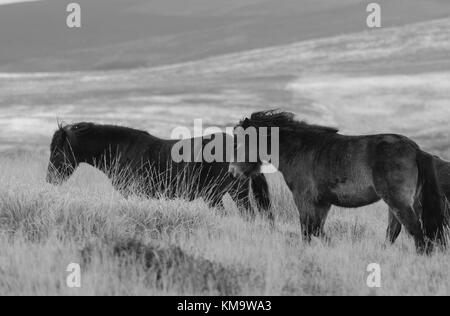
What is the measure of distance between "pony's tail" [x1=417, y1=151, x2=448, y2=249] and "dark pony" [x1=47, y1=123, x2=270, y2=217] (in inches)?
113

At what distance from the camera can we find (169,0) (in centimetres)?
9094

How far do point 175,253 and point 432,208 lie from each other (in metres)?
3.08

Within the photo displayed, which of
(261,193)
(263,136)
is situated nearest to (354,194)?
(263,136)

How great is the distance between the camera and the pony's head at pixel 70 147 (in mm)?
11516

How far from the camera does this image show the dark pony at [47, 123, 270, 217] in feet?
36.2

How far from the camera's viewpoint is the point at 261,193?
11.0 m

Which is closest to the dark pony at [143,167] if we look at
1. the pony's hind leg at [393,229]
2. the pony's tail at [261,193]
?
the pony's tail at [261,193]

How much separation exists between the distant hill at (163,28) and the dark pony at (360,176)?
64588 mm

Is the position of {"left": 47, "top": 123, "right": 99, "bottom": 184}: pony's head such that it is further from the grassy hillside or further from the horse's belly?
the grassy hillside

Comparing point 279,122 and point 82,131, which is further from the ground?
point 279,122

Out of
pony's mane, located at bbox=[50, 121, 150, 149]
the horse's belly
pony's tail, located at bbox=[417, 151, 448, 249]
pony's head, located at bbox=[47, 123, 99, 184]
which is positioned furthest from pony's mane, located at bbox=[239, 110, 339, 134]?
pony's head, located at bbox=[47, 123, 99, 184]

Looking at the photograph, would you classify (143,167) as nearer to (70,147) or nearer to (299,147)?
(70,147)
